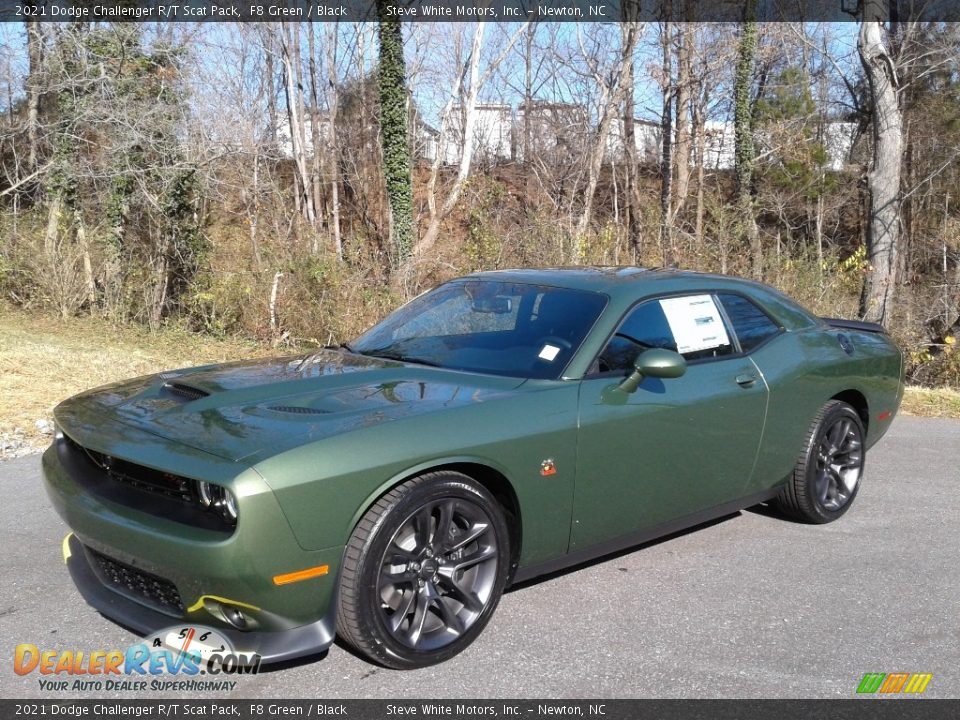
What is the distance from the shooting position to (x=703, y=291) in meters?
4.81

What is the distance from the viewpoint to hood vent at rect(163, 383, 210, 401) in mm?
3715

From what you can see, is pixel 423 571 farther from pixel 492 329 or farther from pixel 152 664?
pixel 492 329

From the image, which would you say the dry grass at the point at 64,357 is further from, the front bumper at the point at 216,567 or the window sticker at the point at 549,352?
the window sticker at the point at 549,352

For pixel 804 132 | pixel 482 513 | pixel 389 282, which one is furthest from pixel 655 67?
pixel 482 513

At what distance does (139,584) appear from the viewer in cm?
326

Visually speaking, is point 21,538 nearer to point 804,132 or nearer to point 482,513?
point 482,513

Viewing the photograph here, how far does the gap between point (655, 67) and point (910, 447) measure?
19.7m

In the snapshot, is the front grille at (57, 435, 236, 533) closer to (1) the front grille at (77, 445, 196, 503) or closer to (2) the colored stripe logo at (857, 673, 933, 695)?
(1) the front grille at (77, 445, 196, 503)

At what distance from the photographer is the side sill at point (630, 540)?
12.4 feet

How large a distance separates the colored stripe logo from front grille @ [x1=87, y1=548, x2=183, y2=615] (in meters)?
2.49

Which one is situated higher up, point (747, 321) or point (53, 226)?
point (53, 226)

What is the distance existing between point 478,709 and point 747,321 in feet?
9.02

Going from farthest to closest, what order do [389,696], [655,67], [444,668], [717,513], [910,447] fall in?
1. [655,67]
2. [910,447]
3. [717,513]
4. [444,668]
5. [389,696]

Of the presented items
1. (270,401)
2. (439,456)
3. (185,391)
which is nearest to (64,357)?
(185,391)
